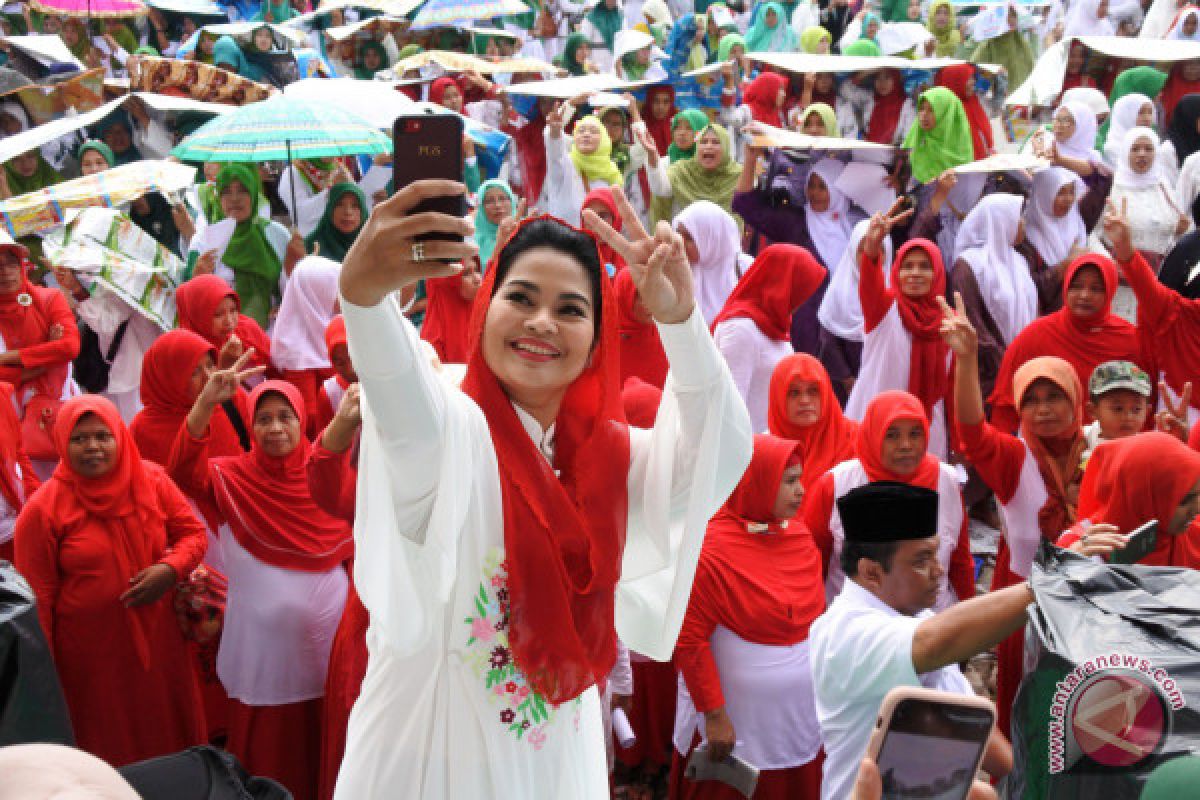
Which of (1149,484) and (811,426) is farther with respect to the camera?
(811,426)

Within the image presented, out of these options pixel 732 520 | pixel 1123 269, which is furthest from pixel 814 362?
pixel 1123 269

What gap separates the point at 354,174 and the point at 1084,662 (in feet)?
28.3

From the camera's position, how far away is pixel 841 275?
21.6 feet

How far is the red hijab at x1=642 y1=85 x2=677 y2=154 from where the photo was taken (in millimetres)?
10695

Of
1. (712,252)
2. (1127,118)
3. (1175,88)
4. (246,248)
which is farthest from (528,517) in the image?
(1175,88)

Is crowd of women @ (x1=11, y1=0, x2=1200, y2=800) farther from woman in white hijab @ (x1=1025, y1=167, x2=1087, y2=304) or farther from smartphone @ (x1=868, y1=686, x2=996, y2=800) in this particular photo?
smartphone @ (x1=868, y1=686, x2=996, y2=800)

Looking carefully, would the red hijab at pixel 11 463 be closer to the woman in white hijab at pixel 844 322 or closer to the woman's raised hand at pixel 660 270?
the woman's raised hand at pixel 660 270

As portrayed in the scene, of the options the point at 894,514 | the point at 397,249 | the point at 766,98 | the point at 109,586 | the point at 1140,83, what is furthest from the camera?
the point at 766,98

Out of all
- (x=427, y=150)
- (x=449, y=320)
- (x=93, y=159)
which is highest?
(x=427, y=150)

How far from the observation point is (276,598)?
13.0 feet

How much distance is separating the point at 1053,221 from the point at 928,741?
6221 mm

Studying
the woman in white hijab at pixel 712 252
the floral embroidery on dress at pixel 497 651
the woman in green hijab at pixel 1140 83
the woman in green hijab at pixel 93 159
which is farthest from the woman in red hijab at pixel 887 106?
the floral embroidery on dress at pixel 497 651

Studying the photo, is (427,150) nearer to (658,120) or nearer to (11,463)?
(11,463)

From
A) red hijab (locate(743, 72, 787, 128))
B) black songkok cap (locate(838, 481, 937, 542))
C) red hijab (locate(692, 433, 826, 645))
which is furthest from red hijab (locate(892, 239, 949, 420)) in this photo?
red hijab (locate(743, 72, 787, 128))
